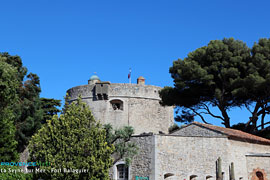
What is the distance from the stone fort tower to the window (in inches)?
460

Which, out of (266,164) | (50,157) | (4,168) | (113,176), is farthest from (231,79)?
(4,168)

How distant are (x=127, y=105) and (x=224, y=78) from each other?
9711mm

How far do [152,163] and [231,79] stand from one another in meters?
10.4

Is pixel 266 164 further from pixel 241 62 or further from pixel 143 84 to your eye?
pixel 143 84

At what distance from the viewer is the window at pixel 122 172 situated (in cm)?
1770

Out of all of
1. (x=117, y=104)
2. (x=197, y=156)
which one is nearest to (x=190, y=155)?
(x=197, y=156)

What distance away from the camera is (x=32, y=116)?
82.9 ft

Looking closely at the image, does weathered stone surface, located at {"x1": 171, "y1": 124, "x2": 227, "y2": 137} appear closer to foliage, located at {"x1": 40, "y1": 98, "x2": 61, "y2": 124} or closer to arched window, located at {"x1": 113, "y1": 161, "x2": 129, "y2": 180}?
arched window, located at {"x1": 113, "y1": 161, "x2": 129, "y2": 180}

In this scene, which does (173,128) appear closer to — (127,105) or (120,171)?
(127,105)

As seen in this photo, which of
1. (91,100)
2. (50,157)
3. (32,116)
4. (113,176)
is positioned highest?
(91,100)

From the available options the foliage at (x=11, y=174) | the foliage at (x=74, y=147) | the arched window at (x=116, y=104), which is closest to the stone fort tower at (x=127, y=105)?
the arched window at (x=116, y=104)

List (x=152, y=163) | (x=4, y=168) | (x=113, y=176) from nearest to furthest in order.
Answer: (x=4, y=168) < (x=152, y=163) < (x=113, y=176)

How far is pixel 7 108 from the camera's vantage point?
17.9 metres

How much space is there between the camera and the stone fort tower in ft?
98.2
